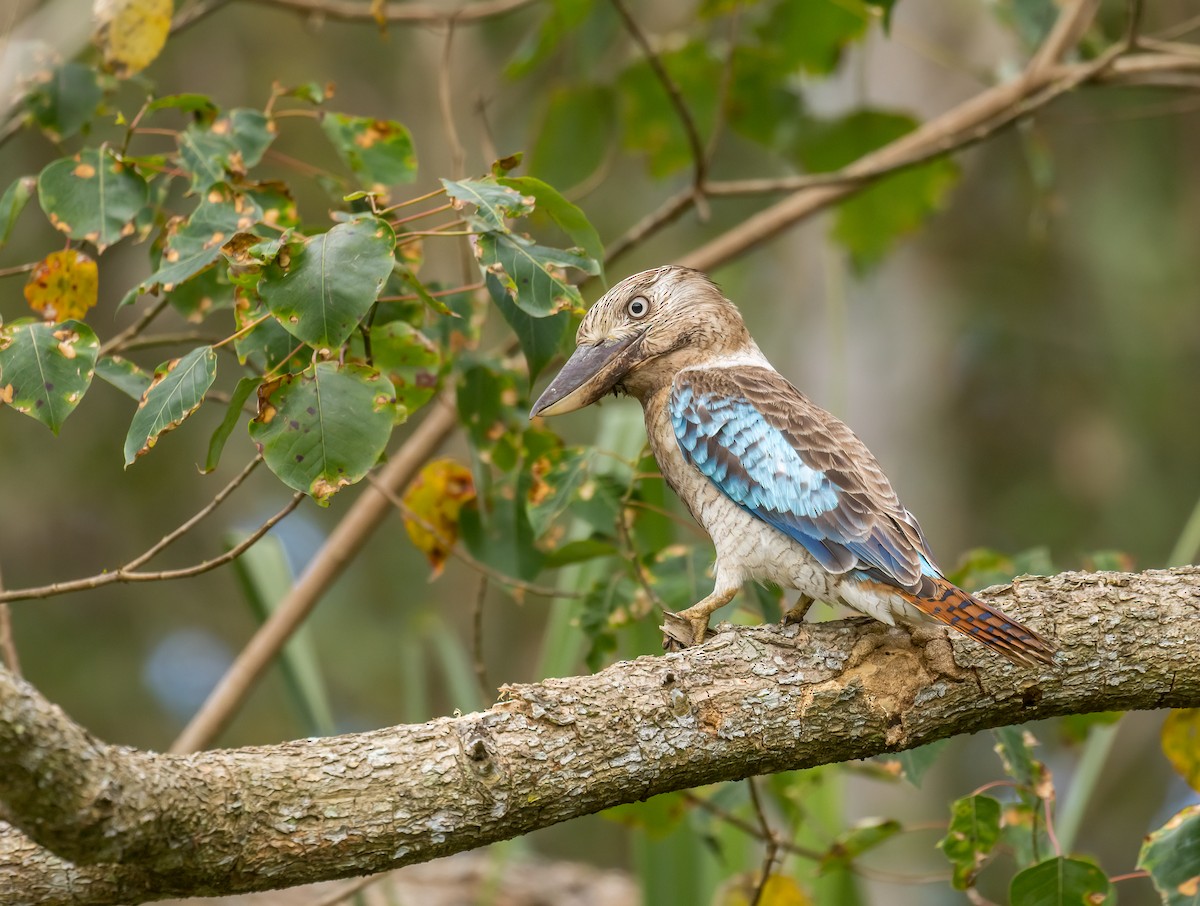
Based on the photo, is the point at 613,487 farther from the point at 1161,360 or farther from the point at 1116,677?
the point at 1161,360

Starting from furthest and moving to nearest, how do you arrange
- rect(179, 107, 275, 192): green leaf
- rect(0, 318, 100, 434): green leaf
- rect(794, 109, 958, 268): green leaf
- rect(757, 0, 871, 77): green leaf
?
rect(794, 109, 958, 268): green leaf → rect(757, 0, 871, 77): green leaf → rect(179, 107, 275, 192): green leaf → rect(0, 318, 100, 434): green leaf

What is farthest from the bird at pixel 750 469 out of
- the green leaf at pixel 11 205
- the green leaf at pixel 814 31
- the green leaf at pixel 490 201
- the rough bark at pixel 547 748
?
the green leaf at pixel 814 31

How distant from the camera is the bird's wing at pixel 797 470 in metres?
3.27

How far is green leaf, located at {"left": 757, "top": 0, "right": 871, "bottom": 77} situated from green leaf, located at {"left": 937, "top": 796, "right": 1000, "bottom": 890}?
2955mm

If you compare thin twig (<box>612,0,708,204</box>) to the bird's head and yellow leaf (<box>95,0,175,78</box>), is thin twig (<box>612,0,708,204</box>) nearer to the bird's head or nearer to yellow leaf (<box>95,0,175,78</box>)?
the bird's head

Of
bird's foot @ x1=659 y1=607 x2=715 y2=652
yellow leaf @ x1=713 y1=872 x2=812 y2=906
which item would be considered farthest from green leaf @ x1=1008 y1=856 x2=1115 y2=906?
yellow leaf @ x1=713 y1=872 x2=812 y2=906

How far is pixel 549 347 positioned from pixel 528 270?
36 centimetres

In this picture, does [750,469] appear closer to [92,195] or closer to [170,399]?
[170,399]

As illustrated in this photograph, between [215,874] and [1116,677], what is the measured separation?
199 cm

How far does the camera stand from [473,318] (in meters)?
3.99

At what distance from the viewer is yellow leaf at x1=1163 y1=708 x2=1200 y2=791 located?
11.3 feet

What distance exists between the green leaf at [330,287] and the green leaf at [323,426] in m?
0.12

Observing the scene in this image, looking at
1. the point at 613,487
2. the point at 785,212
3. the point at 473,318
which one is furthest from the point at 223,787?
the point at 785,212

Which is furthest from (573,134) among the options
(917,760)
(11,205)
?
(917,760)
